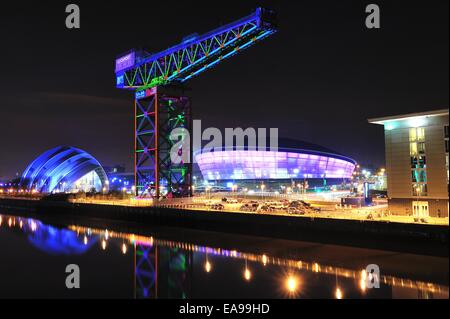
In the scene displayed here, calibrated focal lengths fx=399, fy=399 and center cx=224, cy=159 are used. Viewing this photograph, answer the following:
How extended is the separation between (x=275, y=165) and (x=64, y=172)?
46887mm

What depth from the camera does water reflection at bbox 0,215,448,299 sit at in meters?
18.0

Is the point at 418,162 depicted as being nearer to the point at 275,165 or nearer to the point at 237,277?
the point at 237,277

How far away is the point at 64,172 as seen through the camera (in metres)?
87.1

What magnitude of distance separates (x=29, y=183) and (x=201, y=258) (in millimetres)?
76259

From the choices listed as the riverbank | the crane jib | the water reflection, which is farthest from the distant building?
the crane jib

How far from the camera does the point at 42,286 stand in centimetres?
2117

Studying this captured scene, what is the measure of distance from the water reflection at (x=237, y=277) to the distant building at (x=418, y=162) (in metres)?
10.3

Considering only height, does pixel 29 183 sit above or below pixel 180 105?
below

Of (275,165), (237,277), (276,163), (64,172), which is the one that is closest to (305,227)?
(237,277)

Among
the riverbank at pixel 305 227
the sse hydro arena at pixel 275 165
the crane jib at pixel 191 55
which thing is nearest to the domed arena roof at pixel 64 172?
the sse hydro arena at pixel 275 165

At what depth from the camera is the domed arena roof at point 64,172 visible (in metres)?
84.7

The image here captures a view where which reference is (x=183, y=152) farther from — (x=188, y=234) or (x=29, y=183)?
(x=29, y=183)
